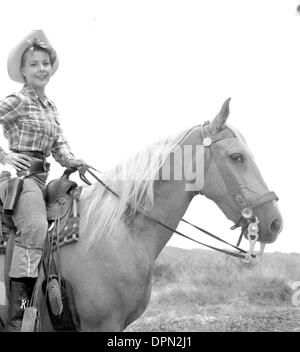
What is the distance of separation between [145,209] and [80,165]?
28.9 inches

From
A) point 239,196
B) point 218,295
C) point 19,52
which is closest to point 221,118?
point 239,196

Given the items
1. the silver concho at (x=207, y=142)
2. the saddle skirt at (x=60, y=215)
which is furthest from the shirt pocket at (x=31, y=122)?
the silver concho at (x=207, y=142)

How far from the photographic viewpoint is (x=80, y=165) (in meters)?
4.43

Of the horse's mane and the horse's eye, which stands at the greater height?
the horse's eye

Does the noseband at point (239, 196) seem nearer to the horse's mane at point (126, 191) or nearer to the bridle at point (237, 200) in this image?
the bridle at point (237, 200)

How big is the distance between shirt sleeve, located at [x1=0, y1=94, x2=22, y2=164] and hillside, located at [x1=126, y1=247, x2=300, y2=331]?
431cm

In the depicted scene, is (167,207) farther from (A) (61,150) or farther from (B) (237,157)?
(A) (61,150)

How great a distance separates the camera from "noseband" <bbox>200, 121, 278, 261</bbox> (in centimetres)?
405

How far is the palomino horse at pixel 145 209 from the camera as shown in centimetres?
394

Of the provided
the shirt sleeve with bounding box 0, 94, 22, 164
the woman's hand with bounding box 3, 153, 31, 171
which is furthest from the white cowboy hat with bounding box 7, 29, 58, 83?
the woman's hand with bounding box 3, 153, 31, 171

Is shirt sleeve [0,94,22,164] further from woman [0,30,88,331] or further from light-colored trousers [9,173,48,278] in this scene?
light-colored trousers [9,173,48,278]

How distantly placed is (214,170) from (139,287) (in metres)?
1.13

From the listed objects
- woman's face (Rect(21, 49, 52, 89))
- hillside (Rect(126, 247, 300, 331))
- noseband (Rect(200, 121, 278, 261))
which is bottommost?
hillside (Rect(126, 247, 300, 331))

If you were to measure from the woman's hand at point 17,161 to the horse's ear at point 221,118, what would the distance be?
1.59 metres
